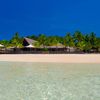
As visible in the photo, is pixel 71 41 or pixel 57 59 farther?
pixel 71 41

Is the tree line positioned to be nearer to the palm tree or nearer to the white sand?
the palm tree

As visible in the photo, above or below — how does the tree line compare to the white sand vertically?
above

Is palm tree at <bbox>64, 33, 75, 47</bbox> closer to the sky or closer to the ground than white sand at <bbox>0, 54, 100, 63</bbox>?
closer to the sky

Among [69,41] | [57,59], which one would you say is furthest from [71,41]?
[57,59]

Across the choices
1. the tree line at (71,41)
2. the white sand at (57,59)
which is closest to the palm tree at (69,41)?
the tree line at (71,41)

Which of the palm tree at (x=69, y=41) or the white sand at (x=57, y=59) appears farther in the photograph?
the palm tree at (x=69, y=41)

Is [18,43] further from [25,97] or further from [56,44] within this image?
[25,97]

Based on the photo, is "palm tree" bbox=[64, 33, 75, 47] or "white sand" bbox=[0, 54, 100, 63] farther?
"palm tree" bbox=[64, 33, 75, 47]

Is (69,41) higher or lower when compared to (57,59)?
higher

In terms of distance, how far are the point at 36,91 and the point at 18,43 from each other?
51804 millimetres

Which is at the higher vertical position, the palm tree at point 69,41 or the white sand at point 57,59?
the palm tree at point 69,41

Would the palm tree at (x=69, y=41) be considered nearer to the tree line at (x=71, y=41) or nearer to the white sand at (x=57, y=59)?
the tree line at (x=71, y=41)

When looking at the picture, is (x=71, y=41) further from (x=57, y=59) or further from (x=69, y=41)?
(x=57, y=59)

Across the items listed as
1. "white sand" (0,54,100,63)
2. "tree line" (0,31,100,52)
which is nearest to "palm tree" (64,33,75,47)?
"tree line" (0,31,100,52)
